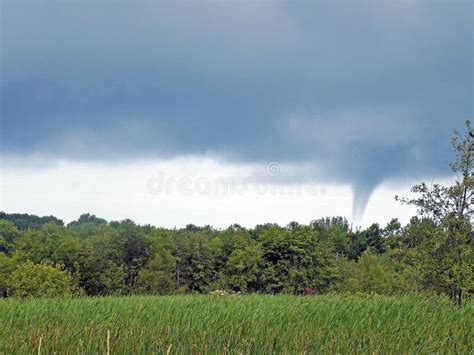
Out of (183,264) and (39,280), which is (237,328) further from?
(183,264)

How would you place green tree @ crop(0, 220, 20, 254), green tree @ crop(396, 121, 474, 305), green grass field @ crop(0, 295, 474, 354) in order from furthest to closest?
green tree @ crop(0, 220, 20, 254), green tree @ crop(396, 121, 474, 305), green grass field @ crop(0, 295, 474, 354)

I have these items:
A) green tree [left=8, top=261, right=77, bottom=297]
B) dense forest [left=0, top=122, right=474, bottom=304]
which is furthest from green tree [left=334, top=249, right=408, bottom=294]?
green tree [left=8, top=261, right=77, bottom=297]

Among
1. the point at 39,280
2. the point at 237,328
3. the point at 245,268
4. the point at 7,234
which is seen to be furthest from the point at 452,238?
the point at 7,234

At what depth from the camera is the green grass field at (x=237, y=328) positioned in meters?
5.73

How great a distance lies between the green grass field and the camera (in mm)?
5734

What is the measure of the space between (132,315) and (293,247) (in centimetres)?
4548

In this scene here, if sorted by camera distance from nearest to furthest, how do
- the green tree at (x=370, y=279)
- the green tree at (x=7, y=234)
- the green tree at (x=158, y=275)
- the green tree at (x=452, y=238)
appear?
the green tree at (x=452, y=238) < the green tree at (x=370, y=279) < the green tree at (x=158, y=275) < the green tree at (x=7, y=234)

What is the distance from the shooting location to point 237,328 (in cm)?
752

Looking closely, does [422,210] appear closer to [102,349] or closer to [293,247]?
[102,349]

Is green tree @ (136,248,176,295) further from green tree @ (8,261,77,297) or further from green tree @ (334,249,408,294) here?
green tree @ (334,249,408,294)

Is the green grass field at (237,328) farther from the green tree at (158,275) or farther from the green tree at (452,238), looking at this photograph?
the green tree at (158,275)

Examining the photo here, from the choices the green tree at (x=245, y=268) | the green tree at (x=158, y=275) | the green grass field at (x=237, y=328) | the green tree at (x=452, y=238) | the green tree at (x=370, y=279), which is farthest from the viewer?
the green tree at (x=245, y=268)

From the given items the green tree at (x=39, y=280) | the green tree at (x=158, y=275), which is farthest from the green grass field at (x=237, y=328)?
the green tree at (x=158, y=275)

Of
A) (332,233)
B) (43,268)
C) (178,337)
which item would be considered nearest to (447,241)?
(178,337)
